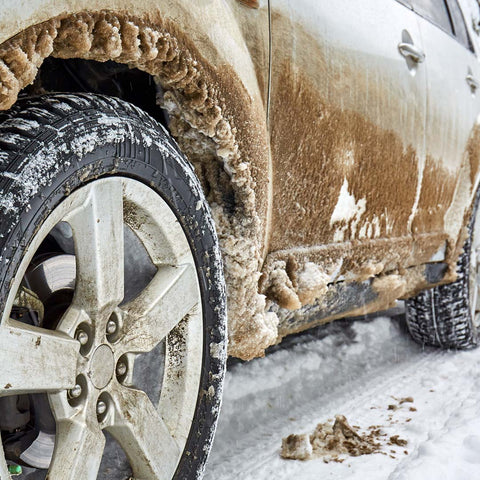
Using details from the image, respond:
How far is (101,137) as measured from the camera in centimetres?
107

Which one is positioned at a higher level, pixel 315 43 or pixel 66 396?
pixel 315 43

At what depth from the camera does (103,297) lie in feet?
3.63

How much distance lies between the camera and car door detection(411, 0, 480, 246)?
2537 mm

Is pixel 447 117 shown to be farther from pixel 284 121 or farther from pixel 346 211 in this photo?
pixel 284 121

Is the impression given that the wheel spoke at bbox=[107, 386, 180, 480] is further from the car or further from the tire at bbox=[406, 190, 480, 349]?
the tire at bbox=[406, 190, 480, 349]

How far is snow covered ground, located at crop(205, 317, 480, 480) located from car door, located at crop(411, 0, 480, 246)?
29.2 inches

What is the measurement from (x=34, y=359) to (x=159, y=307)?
0.35m

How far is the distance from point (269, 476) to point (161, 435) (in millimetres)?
701

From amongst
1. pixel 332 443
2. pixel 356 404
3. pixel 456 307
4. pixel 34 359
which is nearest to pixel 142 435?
pixel 34 359

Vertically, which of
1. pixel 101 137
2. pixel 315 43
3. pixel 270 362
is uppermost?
pixel 315 43

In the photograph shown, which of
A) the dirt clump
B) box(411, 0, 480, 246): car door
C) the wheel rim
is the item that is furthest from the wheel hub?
box(411, 0, 480, 246): car door

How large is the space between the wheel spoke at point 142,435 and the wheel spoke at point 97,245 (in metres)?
0.21

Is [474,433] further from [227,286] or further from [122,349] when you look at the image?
[122,349]

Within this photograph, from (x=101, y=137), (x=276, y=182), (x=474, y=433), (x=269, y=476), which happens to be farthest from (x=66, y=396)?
(x=474, y=433)
